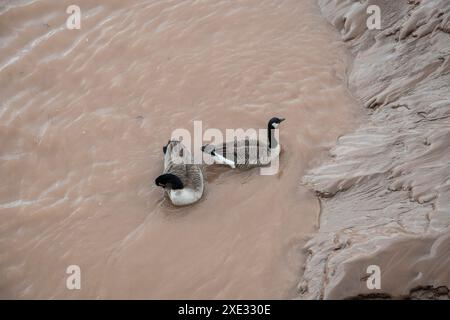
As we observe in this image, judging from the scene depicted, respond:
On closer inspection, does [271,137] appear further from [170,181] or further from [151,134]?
[151,134]

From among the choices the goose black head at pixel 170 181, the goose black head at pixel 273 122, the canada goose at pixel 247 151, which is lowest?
the goose black head at pixel 170 181

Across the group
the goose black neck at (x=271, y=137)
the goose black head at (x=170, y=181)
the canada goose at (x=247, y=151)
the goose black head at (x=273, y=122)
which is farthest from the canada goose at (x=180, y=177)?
the goose black head at (x=273, y=122)

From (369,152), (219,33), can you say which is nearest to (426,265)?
(369,152)

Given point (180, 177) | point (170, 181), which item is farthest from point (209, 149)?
point (170, 181)

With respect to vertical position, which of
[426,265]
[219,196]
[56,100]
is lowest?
[426,265]

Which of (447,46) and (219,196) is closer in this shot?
(219,196)

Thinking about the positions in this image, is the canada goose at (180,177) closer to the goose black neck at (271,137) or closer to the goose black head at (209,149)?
the goose black head at (209,149)
